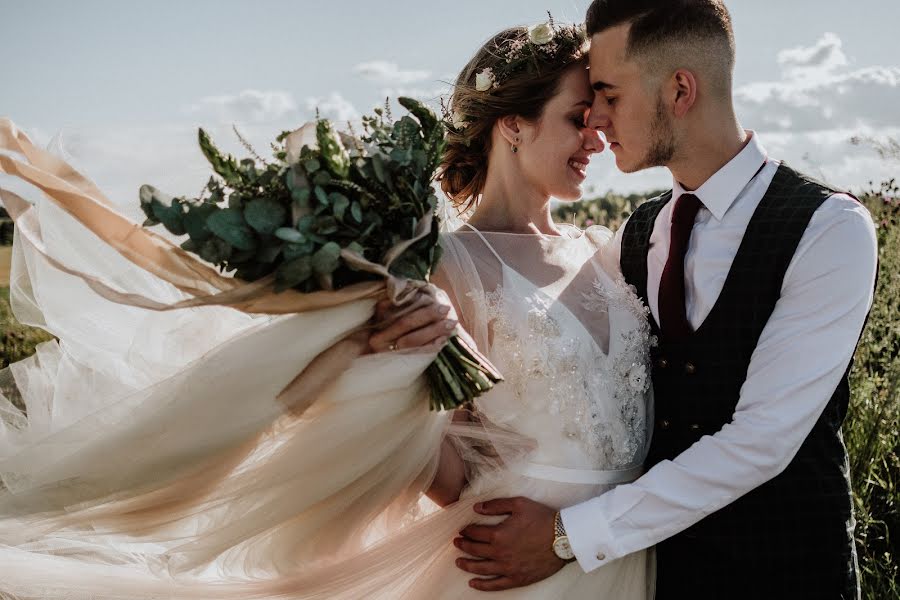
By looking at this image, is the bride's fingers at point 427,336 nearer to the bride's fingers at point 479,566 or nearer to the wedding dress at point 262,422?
the wedding dress at point 262,422

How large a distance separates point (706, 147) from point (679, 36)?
0.41 metres

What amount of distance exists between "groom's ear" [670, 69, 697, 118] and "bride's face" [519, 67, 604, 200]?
13.9 inches

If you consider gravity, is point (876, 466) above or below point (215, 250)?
below

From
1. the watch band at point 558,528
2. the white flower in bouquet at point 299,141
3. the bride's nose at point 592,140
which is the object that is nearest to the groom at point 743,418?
the watch band at point 558,528

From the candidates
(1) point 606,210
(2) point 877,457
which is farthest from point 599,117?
(1) point 606,210

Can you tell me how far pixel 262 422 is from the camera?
7.12 ft

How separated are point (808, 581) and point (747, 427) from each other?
563 mm

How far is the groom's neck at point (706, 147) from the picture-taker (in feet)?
9.64

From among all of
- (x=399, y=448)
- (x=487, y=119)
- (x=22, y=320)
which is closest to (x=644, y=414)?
(x=399, y=448)

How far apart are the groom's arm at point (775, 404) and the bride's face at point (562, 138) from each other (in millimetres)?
963

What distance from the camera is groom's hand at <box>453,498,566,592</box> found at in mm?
2570

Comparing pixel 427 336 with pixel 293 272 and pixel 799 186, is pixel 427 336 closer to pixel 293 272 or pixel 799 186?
pixel 293 272

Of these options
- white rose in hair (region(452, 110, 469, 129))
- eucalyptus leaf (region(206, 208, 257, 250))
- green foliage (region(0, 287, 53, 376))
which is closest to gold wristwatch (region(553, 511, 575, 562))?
eucalyptus leaf (region(206, 208, 257, 250))

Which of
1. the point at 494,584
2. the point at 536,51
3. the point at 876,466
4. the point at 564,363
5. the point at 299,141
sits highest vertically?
the point at 536,51
